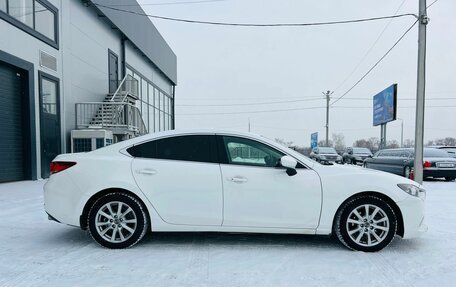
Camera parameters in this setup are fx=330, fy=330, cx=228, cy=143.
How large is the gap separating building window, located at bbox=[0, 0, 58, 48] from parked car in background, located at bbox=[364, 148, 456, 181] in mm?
14599

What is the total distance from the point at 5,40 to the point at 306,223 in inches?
431

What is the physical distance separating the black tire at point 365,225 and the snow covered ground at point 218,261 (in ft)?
0.39

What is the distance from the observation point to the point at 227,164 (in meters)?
4.07

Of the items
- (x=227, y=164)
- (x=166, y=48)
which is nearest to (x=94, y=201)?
(x=227, y=164)

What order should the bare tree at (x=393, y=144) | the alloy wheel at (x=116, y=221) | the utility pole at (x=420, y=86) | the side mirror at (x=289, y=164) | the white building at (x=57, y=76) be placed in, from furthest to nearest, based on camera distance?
the bare tree at (x=393, y=144), the white building at (x=57, y=76), the utility pole at (x=420, y=86), the alloy wheel at (x=116, y=221), the side mirror at (x=289, y=164)

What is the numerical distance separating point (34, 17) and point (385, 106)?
23.3 metres

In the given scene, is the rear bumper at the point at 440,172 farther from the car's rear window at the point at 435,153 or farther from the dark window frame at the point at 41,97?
the dark window frame at the point at 41,97

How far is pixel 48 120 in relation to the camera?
1251cm

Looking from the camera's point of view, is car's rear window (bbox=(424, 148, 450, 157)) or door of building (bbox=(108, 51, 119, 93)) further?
door of building (bbox=(108, 51, 119, 93))

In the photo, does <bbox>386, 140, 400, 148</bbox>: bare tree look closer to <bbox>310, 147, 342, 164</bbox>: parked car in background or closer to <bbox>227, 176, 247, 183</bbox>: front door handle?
<bbox>310, 147, 342, 164</bbox>: parked car in background

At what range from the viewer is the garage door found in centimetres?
1060

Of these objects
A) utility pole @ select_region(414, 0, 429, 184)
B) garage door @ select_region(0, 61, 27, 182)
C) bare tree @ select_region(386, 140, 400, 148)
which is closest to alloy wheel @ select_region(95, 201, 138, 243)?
garage door @ select_region(0, 61, 27, 182)

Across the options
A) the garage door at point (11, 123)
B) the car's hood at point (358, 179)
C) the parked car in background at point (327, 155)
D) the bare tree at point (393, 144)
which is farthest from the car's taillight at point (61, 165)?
the bare tree at point (393, 144)

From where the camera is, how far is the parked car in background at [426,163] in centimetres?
1251
